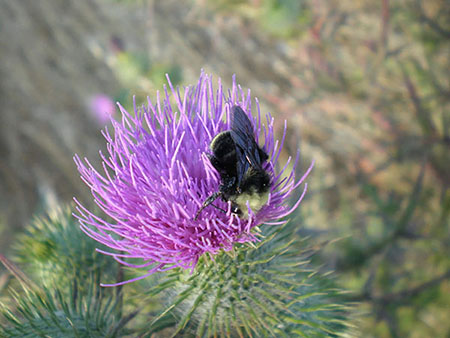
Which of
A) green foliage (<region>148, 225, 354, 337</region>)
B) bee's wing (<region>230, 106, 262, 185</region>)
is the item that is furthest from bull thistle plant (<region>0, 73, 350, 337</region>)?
bee's wing (<region>230, 106, 262, 185</region>)

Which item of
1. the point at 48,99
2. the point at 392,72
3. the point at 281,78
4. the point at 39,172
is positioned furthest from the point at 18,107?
the point at 392,72

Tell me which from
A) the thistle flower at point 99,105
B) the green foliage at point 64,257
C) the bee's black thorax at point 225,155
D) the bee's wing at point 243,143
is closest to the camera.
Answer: the bee's wing at point 243,143

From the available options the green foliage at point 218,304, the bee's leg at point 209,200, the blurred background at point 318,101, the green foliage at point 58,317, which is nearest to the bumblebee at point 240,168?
the bee's leg at point 209,200

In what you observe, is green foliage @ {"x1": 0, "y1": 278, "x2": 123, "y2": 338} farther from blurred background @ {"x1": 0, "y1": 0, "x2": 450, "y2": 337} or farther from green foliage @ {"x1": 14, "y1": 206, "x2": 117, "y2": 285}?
blurred background @ {"x1": 0, "y1": 0, "x2": 450, "y2": 337}

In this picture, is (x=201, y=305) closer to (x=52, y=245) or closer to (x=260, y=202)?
(x=260, y=202)

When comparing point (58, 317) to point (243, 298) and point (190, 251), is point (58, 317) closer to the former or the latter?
point (190, 251)

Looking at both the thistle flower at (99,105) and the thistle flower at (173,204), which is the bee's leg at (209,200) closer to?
the thistle flower at (173,204)
